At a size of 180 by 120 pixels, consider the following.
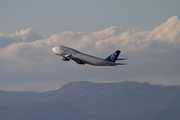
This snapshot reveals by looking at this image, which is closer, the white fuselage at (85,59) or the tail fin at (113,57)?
the white fuselage at (85,59)

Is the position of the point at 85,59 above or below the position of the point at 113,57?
above

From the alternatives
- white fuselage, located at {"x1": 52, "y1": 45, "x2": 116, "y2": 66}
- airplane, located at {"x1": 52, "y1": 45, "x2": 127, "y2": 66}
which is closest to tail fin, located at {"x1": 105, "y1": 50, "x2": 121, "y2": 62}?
airplane, located at {"x1": 52, "y1": 45, "x2": 127, "y2": 66}

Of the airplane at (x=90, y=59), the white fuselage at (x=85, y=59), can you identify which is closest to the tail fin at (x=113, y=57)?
the airplane at (x=90, y=59)

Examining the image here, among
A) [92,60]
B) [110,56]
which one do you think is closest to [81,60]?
[92,60]

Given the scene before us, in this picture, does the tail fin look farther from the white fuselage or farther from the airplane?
the white fuselage

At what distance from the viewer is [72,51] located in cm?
16325

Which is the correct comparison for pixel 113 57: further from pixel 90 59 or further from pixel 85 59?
→ pixel 85 59

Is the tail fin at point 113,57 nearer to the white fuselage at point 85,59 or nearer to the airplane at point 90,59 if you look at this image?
the airplane at point 90,59

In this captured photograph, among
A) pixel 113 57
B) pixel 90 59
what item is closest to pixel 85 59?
pixel 90 59

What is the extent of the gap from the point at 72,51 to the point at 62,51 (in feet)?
21.9

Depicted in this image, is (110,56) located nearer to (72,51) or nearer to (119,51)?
(119,51)

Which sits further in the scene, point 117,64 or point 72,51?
point 72,51

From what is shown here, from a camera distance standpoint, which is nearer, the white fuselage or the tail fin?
the white fuselage

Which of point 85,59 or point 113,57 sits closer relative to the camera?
point 113,57
